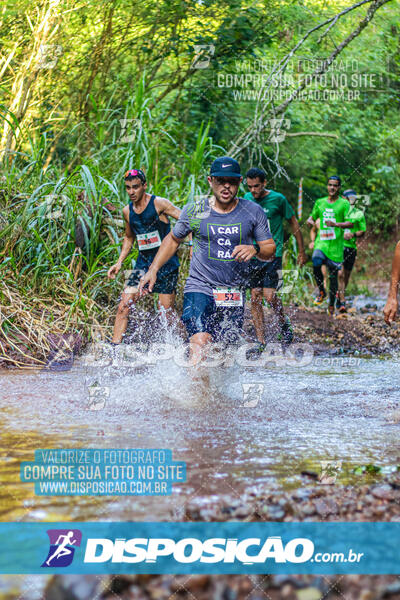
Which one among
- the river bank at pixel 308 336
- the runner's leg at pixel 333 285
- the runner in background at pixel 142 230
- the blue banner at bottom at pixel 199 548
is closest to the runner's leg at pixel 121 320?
the runner in background at pixel 142 230

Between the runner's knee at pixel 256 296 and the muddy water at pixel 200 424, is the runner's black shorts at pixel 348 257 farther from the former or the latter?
the muddy water at pixel 200 424

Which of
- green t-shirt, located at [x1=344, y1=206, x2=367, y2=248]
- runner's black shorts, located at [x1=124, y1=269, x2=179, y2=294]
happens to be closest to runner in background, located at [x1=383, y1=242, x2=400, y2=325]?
runner's black shorts, located at [x1=124, y1=269, x2=179, y2=294]

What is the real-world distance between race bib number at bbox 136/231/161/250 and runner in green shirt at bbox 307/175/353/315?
15.5 feet

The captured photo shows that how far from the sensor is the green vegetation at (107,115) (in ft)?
25.9

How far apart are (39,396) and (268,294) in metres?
3.39

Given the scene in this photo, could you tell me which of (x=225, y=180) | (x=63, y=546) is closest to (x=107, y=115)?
(x=225, y=180)

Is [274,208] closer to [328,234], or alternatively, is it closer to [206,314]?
[206,314]

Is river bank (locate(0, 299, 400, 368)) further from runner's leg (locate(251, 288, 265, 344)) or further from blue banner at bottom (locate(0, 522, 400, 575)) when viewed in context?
blue banner at bottom (locate(0, 522, 400, 575))

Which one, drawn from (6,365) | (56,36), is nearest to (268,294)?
(6,365)

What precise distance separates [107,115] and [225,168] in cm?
511

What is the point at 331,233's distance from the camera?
38.2ft

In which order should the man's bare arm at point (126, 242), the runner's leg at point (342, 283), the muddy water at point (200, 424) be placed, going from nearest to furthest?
the muddy water at point (200, 424), the man's bare arm at point (126, 242), the runner's leg at point (342, 283)

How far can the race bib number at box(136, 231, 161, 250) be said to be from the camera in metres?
7.34

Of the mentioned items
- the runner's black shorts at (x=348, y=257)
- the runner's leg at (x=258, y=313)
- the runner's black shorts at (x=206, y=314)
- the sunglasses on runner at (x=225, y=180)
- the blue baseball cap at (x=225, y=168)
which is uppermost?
the blue baseball cap at (x=225, y=168)
